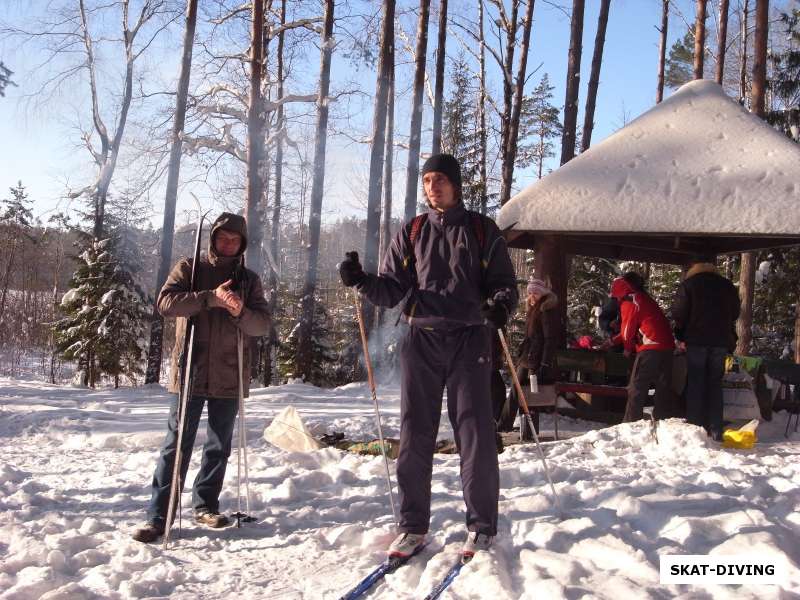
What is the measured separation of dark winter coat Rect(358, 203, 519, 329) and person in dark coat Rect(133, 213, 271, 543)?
3.16 ft

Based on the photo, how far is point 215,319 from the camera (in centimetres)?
405

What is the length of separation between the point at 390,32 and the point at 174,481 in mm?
13374

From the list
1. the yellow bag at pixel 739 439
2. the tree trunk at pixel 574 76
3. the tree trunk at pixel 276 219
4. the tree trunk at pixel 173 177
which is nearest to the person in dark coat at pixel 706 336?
the yellow bag at pixel 739 439

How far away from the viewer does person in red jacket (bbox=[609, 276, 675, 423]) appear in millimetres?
6641

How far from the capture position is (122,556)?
3.40m

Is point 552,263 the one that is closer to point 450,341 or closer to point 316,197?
point 450,341

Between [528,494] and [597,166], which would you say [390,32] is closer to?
[597,166]

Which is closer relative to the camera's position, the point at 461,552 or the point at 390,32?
the point at 461,552

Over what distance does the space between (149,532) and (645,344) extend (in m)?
5.26

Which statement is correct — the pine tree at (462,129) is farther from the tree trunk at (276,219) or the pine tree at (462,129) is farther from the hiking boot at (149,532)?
the hiking boot at (149,532)

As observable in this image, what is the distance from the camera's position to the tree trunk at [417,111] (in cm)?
1571

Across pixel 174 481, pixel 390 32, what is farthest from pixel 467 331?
pixel 390 32

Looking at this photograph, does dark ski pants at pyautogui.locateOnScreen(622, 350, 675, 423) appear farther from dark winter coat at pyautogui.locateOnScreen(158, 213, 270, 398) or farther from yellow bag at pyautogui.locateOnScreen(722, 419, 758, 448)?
dark winter coat at pyautogui.locateOnScreen(158, 213, 270, 398)

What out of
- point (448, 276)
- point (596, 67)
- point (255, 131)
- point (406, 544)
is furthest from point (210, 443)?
point (596, 67)
